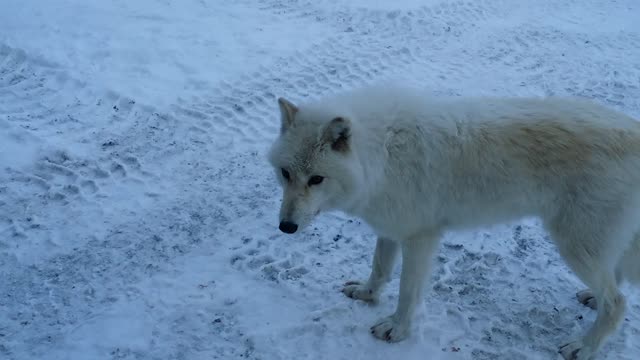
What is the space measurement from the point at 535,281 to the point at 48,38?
24.4 feet

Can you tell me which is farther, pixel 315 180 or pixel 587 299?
pixel 587 299

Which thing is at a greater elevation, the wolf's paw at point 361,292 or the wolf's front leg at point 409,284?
the wolf's front leg at point 409,284

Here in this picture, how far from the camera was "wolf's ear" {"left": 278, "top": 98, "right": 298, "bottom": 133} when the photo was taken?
341 centimetres

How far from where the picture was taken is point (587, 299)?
4312 mm

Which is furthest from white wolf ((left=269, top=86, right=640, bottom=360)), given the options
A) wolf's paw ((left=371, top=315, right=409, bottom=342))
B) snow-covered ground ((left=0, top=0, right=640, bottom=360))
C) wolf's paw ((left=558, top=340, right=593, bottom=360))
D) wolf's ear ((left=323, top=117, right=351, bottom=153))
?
snow-covered ground ((left=0, top=0, right=640, bottom=360))

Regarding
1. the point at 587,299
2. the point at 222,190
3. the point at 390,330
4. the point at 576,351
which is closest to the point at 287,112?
the point at 390,330

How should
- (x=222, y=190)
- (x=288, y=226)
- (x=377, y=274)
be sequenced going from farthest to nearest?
1. (x=222, y=190)
2. (x=377, y=274)
3. (x=288, y=226)

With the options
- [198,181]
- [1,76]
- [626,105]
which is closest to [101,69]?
[1,76]

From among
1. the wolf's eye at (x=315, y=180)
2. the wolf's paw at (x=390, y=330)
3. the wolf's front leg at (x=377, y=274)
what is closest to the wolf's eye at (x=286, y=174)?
the wolf's eye at (x=315, y=180)

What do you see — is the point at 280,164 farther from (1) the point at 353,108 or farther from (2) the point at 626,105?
(2) the point at 626,105

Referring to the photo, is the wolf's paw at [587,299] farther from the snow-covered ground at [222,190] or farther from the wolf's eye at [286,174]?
the wolf's eye at [286,174]

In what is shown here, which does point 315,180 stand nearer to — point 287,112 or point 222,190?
point 287,112

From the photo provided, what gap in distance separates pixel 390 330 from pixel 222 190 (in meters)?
2.38

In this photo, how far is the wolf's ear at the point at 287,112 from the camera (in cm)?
341
